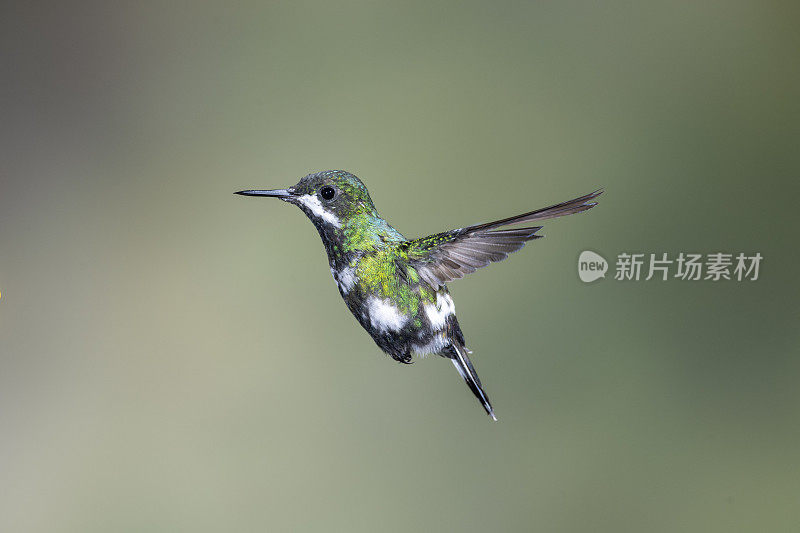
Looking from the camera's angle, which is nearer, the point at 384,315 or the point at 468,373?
the point at 384,315

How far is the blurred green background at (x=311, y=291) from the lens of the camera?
4.91ft

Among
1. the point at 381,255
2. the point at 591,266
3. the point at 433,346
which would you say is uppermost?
the point at 591,266

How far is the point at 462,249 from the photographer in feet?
3.37

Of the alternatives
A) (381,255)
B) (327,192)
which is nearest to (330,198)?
(327,192)

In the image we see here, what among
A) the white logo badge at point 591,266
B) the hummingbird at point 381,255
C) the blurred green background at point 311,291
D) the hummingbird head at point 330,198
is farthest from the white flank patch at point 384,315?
the white logo badge at point 591,266

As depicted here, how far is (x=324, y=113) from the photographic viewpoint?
1494mm

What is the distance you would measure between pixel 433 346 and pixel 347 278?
20 cm

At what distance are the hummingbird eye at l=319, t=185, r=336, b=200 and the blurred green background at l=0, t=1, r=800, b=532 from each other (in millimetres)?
422

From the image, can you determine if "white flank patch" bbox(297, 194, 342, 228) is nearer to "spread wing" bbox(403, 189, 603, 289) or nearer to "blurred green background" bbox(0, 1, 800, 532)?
"spread wing" bbox(403, 189, 603, 289)

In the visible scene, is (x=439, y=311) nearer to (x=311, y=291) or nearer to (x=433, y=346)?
(x=433, y=346)

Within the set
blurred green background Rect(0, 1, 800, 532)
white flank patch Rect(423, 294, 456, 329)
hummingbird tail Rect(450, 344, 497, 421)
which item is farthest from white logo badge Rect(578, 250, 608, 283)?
white flank patch Rect(423, 294, 456, 329)

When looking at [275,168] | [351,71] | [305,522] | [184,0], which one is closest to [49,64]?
[184,0]

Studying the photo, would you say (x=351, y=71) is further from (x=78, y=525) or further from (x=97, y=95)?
(x=78, y=525)

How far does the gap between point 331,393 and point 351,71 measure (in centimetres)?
71
